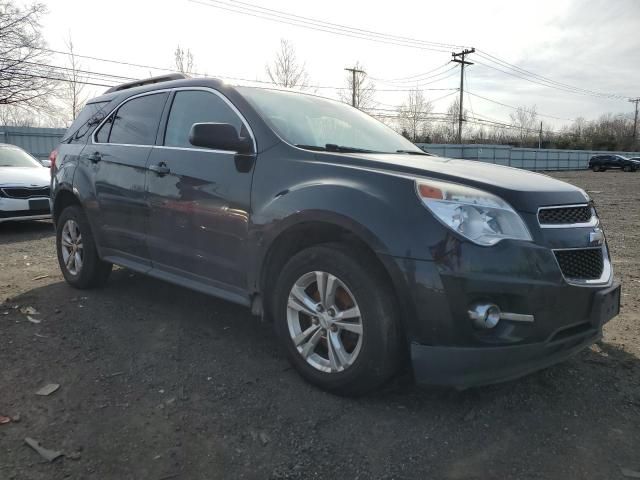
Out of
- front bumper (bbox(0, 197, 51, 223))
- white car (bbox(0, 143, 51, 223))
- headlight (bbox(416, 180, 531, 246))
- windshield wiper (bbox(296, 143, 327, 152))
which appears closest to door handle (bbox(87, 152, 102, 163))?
windshield wiper (bbox(296, 143, 327, 152))

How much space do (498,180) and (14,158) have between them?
387 inches

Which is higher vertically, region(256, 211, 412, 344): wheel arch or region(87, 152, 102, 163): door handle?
region(87, 152, 102, 163): door handle

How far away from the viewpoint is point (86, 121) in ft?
17.0

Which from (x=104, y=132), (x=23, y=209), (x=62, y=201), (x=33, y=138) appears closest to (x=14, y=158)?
(x=23, y=209)

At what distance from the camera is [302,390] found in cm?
304

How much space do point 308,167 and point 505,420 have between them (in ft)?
5.73

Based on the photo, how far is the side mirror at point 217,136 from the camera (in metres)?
3.22

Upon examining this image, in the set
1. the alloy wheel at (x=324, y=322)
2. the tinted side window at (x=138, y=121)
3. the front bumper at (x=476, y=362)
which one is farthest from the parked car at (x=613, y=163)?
the alloy wheel at (x=324, y=322)

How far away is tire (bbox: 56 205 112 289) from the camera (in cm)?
488

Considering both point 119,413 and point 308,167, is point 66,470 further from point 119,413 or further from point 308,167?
point 308,167

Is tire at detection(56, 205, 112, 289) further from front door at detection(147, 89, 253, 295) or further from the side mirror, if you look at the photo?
the side mirror

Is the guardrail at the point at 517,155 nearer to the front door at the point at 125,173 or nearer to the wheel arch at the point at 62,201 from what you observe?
the wheel arch at the point at 62,201

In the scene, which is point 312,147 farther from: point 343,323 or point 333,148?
point 343,323

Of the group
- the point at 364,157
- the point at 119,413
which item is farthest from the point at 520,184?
the point at 119,413
